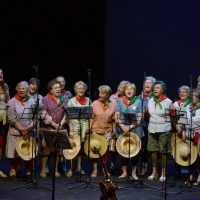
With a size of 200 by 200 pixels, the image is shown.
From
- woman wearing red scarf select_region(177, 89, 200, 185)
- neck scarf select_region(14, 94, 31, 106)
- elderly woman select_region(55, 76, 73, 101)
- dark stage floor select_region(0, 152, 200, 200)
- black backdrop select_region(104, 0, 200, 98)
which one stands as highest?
black backdrop select_region(104, 0, 200, 98)

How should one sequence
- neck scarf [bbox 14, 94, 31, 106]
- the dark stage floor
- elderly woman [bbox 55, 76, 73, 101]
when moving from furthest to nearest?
elderly woman [bbox 55, 76, 73, 101] < neck scarf [bbox 14, 94, 31, 106] < the dark stage floor

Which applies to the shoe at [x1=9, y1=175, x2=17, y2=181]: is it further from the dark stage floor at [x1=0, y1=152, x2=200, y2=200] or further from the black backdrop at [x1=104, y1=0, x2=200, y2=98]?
the black backdrop at [x1=104, y1=0, x2=200, y2=98]

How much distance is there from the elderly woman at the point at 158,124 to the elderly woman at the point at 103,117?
0.63 meters

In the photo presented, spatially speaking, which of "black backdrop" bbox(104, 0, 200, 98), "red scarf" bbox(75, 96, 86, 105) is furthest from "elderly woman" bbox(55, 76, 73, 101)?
"black backdrop" bbox(104, 0, 200, 98)

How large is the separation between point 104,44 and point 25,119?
167 inches

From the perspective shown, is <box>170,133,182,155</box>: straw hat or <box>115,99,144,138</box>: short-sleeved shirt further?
<box>115,99,144,138</box>: short-sleeved shirt

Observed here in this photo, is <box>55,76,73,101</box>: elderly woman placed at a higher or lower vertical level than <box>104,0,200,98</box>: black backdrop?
lower

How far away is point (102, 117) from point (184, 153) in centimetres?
146

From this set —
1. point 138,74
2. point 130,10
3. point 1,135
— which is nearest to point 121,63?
point 138,74

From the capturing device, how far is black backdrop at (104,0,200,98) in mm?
10141

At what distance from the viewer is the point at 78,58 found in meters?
11.3

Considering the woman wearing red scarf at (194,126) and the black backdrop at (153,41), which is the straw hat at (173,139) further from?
the black backdrop at (153,41)

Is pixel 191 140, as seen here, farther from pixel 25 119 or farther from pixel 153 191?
pixel 25 119

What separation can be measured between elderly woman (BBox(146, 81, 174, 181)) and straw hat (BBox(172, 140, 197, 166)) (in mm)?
271
